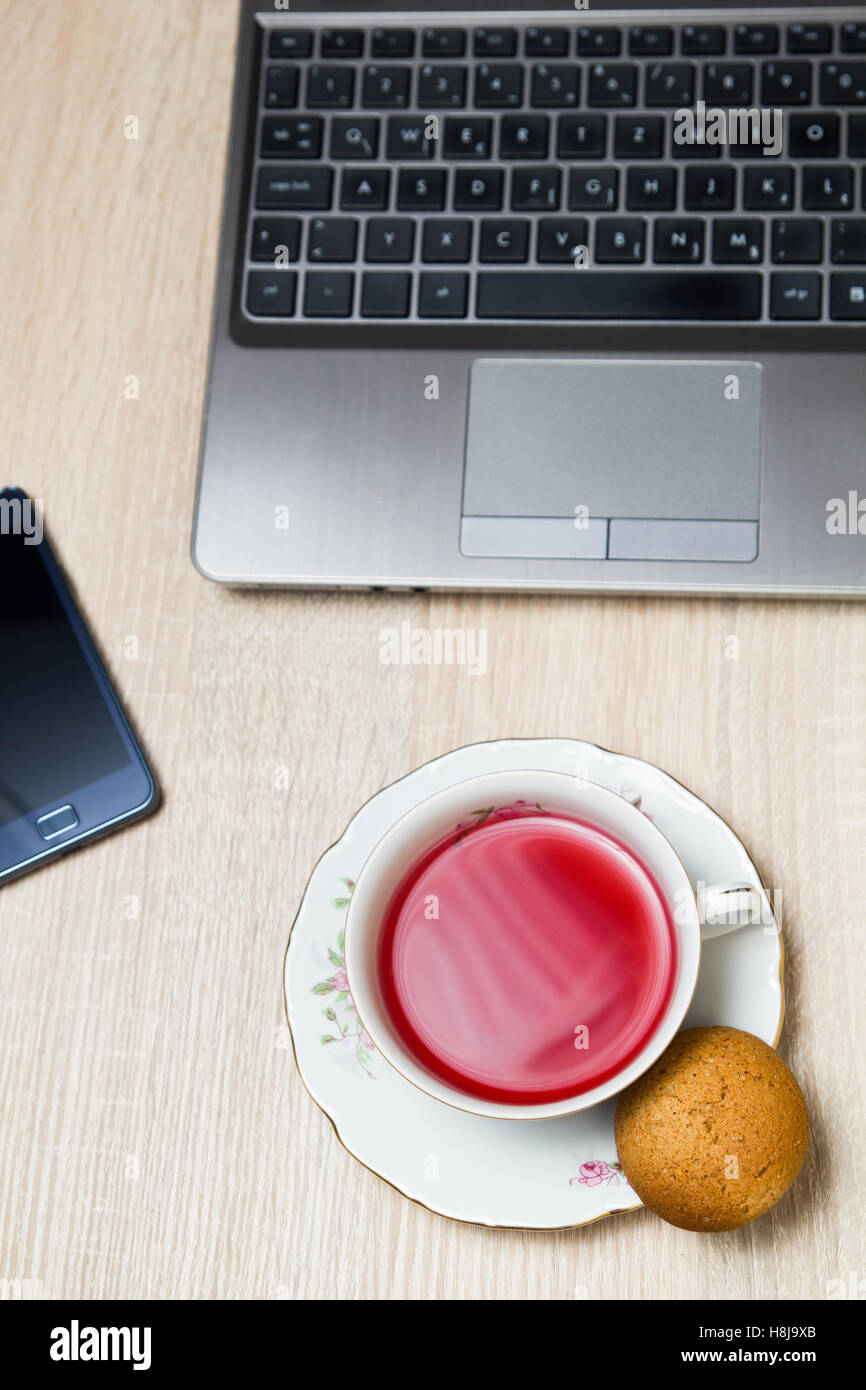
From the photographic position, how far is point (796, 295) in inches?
18.5

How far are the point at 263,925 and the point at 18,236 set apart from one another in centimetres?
37

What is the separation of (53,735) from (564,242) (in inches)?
12.6

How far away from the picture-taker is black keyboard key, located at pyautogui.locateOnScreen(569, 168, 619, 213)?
0.49 m

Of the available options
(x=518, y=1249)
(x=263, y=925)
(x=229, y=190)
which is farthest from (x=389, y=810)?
(x=229, y=190)

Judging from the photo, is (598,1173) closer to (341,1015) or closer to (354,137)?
(341,1015)

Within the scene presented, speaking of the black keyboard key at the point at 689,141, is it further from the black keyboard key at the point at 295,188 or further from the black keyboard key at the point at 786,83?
the black keyboard key at the point at 295,188

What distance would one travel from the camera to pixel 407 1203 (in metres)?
0.43

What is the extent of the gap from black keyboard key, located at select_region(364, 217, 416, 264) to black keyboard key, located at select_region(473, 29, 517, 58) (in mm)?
100

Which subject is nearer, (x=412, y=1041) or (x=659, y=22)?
(x=412, y=1041)

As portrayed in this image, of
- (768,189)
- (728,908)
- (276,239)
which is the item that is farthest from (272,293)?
(728,908)

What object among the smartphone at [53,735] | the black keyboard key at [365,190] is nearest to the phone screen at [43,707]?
the smartphone at [53,735]

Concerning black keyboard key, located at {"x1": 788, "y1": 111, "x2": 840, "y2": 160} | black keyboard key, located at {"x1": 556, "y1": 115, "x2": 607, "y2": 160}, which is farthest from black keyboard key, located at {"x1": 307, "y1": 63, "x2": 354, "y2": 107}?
black keyboard key, located at {"x1": 788, "y1": 111, "x2": 840, "y2": 160}
